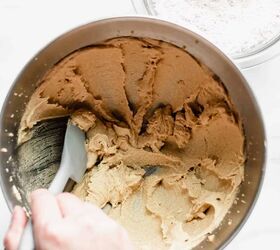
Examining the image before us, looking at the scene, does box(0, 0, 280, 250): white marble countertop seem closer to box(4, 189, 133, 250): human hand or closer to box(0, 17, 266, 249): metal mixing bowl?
box(0, 17, 266, 249): metal mixing bowl

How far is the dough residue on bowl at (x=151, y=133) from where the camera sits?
684mm

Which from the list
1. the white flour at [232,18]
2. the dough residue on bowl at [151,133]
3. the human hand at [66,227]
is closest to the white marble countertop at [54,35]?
the white flour at [232,18]

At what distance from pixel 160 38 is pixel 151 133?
0.17 m

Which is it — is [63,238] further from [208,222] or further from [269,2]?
[269,2]

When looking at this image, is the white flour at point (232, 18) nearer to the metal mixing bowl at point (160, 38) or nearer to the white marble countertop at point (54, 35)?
the white marble countertop at point (54, 35)

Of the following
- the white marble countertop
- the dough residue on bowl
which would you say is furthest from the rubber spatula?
the white marble countertop

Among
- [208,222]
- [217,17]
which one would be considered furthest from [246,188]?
[217,17]

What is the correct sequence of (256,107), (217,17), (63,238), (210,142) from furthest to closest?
(217,17)
(210,142)
(256,107)
(63,238)

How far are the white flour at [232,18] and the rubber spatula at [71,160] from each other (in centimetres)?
24

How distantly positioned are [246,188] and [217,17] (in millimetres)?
293

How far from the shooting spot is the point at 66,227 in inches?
21.0

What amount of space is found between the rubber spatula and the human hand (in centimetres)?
10

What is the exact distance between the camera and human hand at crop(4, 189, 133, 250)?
1.74 feet

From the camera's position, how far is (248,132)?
2.17 feet
